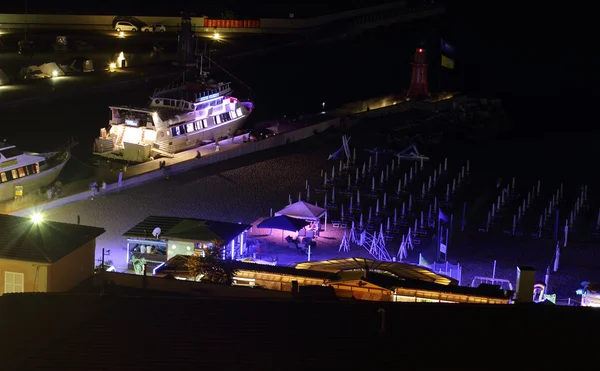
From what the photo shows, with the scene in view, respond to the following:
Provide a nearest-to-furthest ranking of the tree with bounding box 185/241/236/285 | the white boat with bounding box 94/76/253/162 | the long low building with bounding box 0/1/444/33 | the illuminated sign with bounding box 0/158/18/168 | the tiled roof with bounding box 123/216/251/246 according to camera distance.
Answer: the tree with bounding box 185/241/236/285, the tiled roof with bounding box 123/216/251/246, the illuminated sign with bounding box 0/158/18/168, the white boat with bounding box 94/76/253/162, the long low building with bounding box 0/1/444/33

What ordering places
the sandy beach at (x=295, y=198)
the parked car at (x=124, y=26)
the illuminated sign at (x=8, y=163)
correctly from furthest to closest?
the parked car at (x=124, y=26), the illuminated sign at (x=8, y=163), the sandy beach at (x=295, y=198)

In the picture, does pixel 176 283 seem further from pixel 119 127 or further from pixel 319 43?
pixel 319 43

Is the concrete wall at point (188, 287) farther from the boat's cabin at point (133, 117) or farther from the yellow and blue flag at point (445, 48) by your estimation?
the yellow and blue flag at point (445, 48)

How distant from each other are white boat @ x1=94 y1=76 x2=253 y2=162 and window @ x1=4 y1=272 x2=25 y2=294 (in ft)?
33.8

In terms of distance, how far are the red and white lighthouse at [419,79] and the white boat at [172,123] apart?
687 cm

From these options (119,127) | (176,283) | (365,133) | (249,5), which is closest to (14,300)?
(176,283)

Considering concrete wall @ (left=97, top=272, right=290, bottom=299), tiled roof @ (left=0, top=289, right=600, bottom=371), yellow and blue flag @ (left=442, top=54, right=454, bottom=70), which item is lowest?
tiled roof @ (left=0, top=289, right=600, bottom=371)

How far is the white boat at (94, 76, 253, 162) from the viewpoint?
79.7 feet

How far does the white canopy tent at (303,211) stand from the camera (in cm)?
1995

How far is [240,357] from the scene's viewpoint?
34.5 ft

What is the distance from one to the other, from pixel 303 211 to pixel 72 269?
650 cm

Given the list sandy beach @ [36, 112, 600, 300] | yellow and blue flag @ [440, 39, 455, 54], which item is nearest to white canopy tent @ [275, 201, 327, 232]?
sandy beach @ [36, 112, 600, 300]

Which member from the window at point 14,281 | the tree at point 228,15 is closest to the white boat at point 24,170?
the window at point 14,281

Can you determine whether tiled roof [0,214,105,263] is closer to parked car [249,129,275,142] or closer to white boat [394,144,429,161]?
white boat [394,144,429,161]
